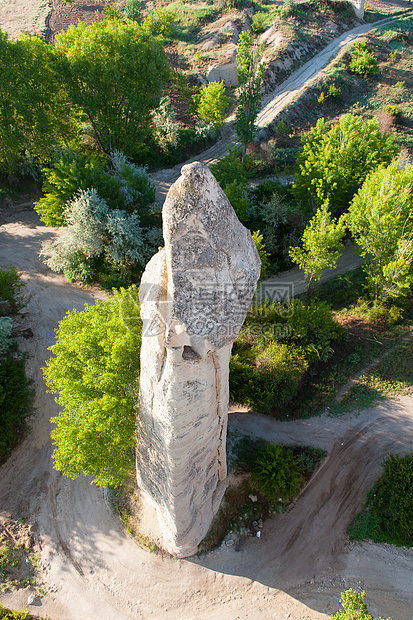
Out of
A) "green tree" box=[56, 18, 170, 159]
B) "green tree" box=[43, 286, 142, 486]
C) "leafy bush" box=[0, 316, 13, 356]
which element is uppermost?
"green tree" box=[56, 18, 170, 159]

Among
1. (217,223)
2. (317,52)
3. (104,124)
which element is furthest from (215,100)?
(217,223)

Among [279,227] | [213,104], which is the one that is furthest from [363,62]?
[279,227]

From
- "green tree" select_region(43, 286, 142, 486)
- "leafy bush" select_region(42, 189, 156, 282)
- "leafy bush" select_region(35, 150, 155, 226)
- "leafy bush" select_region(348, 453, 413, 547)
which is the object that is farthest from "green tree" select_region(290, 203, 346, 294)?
"leafy bush" select_region(35, 150, 155, 226)

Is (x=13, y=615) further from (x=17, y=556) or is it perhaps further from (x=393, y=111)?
(x=393, y=111)

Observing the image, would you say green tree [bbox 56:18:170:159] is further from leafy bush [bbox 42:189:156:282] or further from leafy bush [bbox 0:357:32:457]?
leafy bush [bbox 0:357:32:457]

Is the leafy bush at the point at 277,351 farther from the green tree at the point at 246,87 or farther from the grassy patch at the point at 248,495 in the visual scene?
the green tree at the point at 246,87

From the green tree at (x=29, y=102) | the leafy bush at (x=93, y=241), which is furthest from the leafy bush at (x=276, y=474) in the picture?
the green tree at (x=29, y=102)

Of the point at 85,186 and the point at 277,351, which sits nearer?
the point at 277,351
